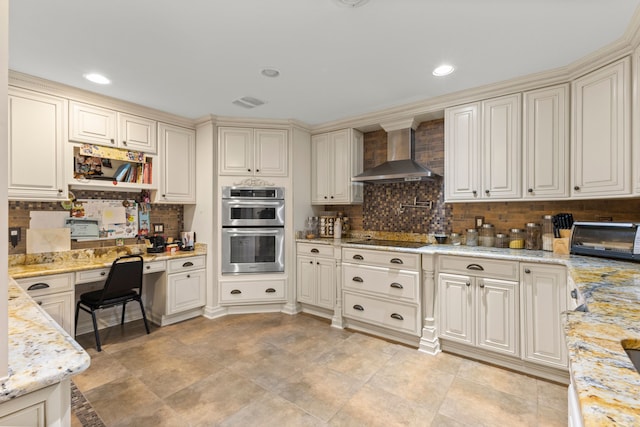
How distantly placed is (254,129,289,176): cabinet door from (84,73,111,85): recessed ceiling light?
158 cm

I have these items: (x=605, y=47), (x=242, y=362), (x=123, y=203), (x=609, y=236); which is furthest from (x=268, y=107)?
(x=609, y=236)

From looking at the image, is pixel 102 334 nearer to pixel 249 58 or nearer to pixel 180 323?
pixel 180 323

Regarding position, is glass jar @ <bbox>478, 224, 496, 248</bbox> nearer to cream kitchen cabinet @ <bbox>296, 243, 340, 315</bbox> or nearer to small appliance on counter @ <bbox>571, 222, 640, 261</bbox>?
small appliance on counter @ <bbox>571, 222, 640, 261</bbox>

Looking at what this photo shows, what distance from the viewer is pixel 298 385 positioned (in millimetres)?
2262

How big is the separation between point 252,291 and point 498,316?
104 inches

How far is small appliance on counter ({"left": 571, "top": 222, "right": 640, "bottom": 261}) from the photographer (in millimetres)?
2018

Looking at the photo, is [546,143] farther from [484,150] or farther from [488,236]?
[488,236]

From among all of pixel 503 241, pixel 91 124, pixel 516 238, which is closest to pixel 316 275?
pixel 503 241

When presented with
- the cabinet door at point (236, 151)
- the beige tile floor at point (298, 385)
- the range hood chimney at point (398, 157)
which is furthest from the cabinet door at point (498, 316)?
the cabinet door at point (236, 151)

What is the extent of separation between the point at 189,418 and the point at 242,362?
704 mm

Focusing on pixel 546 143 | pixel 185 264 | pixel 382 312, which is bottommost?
pixel 382 312

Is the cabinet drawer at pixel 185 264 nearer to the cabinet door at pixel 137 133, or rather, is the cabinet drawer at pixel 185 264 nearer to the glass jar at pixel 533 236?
the cabinet door at pixel 137 133

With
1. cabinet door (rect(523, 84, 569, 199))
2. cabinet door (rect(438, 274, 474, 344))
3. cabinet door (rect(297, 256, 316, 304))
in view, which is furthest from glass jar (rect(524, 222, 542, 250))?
cabinet door (rect(297, 256, 316, 304))

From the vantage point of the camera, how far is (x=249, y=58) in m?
2.30
